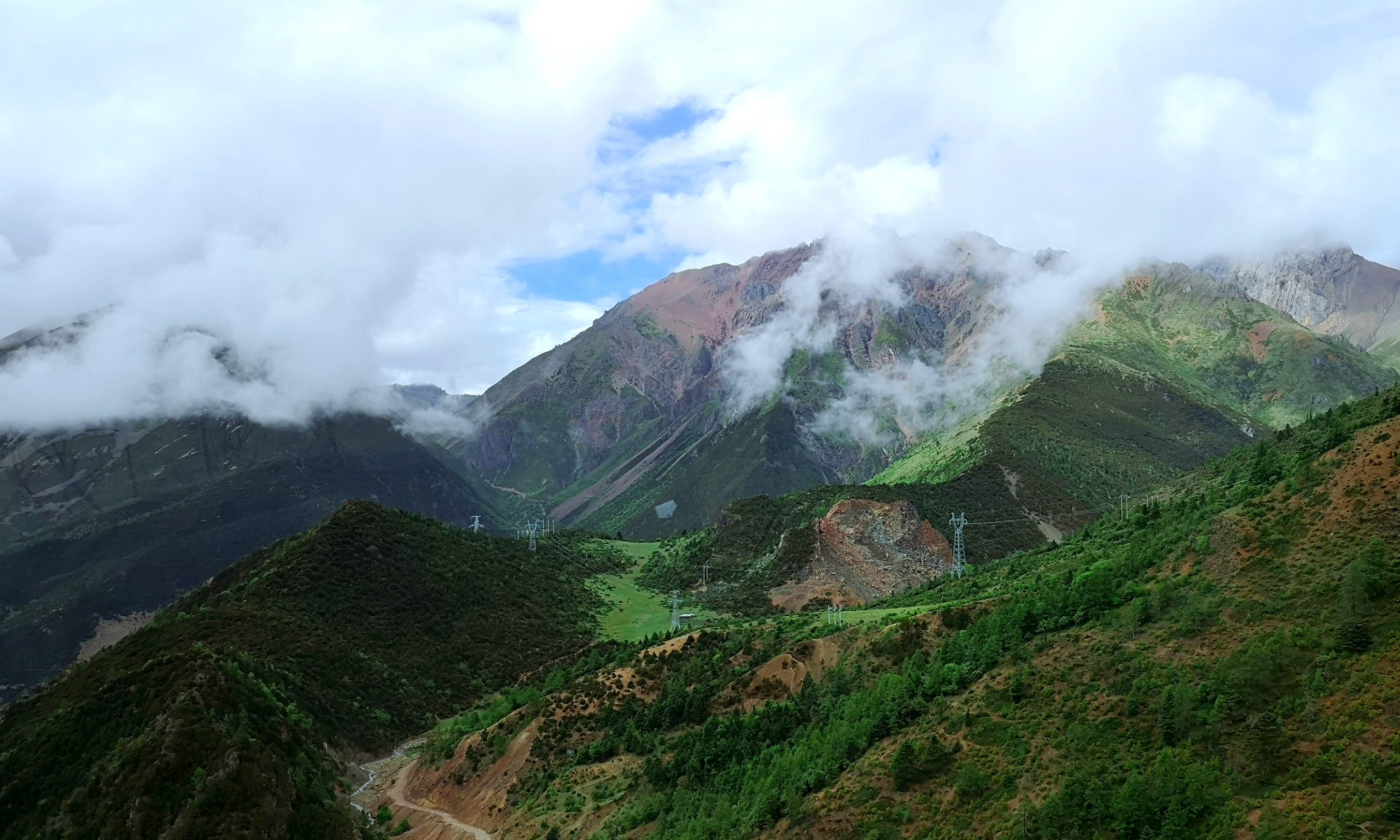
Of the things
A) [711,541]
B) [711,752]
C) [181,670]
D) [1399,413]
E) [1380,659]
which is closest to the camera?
[1380,659]

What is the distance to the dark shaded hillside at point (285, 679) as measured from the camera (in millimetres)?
59938

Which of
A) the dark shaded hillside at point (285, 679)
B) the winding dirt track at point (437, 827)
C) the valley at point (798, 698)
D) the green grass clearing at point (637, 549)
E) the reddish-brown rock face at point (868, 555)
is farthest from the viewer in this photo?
the green grass clearing at point (637, 549)

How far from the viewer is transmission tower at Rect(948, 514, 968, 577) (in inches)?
5123

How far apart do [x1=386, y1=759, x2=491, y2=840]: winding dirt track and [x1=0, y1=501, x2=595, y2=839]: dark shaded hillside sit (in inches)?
216

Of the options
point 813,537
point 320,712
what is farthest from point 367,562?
point 813,537

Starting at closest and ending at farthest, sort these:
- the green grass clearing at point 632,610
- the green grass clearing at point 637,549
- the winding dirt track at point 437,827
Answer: the winding dirt track at point 437,827
the green grass clearing at point 632,610
the green grass clearing at point 637,549

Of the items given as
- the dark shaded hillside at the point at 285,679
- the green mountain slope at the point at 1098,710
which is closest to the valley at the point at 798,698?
the green mountain slope at the point at 1098,710

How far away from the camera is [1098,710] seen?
4209 cm

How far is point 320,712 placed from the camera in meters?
86.4

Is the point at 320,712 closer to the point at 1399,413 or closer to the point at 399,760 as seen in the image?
the point at 399,760

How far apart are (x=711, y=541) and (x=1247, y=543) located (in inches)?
4945

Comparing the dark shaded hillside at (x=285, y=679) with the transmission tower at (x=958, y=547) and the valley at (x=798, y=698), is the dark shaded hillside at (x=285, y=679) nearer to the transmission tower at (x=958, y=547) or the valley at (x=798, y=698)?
the valley at (x=798, y=698)

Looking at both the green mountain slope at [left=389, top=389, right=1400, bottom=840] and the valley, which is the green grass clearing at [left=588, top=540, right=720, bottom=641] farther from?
the green mountain slope at [left=389, top=389, right=1400, bottom=840]

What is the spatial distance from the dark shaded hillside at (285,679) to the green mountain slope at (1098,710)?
16368mm
